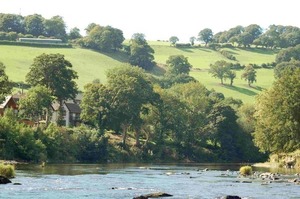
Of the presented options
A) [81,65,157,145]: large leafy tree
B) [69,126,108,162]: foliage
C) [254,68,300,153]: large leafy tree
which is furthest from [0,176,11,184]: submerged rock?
[81,65,157,145]: large leafy tree

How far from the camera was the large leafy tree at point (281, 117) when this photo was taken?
12656 cm

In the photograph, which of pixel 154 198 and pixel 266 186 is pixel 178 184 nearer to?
pixel 266 186

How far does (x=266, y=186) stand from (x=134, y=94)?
8154cm

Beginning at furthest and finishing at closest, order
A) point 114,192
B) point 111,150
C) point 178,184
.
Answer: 1. point 111,150
2. point 178,184
3. point 114,192

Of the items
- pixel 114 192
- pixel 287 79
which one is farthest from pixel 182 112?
pixel 114 192

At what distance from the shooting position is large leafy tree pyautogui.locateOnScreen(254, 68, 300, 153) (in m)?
127

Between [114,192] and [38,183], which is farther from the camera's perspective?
[38,183]

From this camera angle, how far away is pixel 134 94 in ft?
522

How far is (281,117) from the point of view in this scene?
12725 centimetres

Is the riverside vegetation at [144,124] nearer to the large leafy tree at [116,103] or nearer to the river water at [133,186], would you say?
the large leafy tree at [116,103]

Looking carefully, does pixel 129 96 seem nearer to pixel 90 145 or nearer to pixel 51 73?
pixel 51 73

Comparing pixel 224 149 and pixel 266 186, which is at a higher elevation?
pixel 266 186

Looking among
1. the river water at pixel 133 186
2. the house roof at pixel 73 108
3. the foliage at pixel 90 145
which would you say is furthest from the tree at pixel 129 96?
the river water at pixel 133 186

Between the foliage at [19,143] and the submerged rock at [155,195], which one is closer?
the submerged rock at [155,195]
